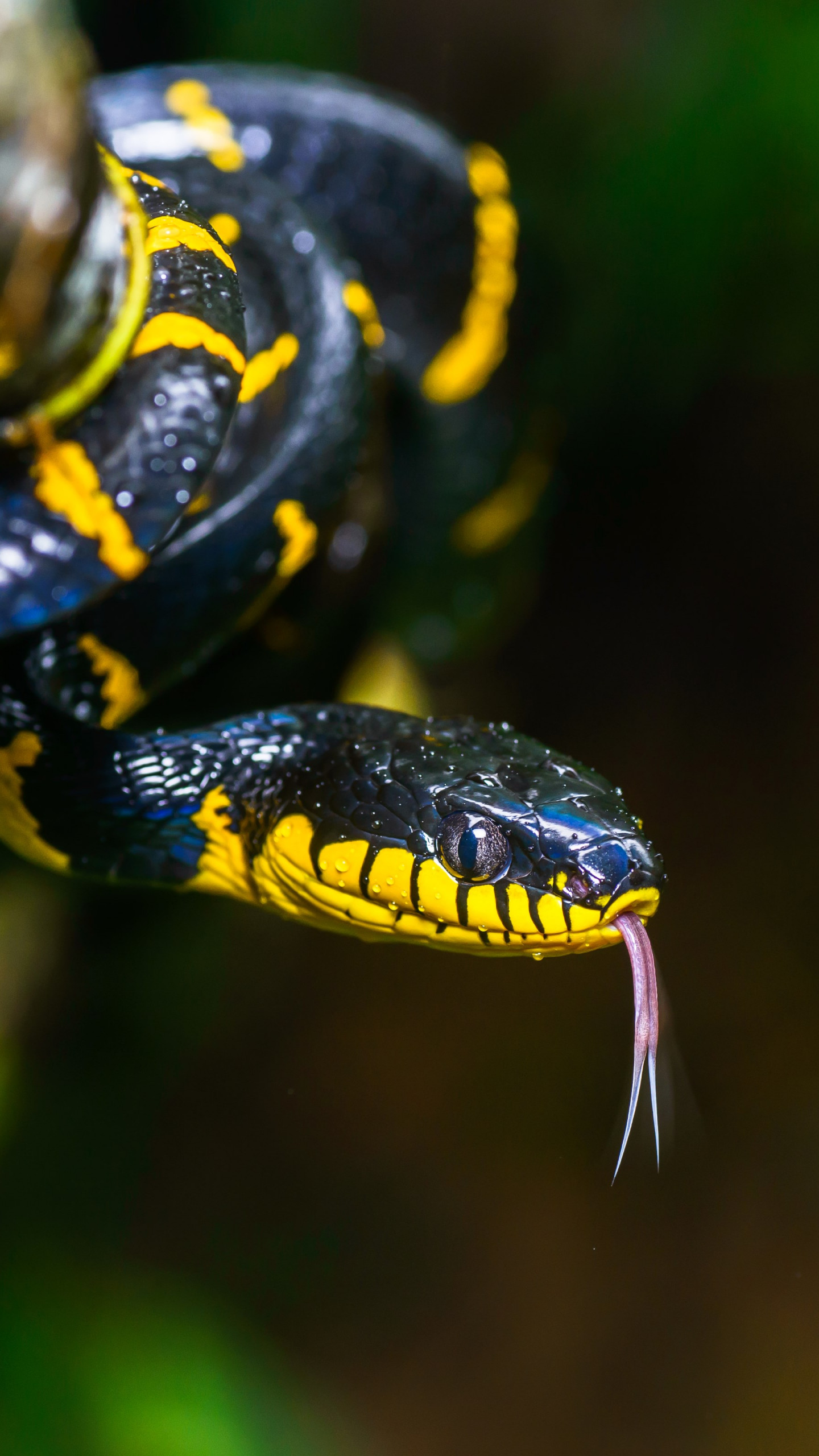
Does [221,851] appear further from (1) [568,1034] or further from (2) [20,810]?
(1) [568,1034]

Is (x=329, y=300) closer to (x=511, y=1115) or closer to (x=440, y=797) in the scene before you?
(x=440, y=797)

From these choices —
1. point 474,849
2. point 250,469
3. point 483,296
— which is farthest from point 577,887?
point 483,296

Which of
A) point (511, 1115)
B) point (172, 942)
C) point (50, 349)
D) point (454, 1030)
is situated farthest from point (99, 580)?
point (172, 942)

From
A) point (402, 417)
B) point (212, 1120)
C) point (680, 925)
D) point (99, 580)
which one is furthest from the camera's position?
point (402, 417)

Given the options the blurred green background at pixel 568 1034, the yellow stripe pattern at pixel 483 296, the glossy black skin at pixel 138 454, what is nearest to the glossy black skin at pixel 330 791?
the blurred green background at pixel 568 1034

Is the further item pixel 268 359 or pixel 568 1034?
pixel 268 359

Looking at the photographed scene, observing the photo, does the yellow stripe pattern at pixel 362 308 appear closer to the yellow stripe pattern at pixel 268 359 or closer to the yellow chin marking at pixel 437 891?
the yellow stripe pattern at pixel 268 359
